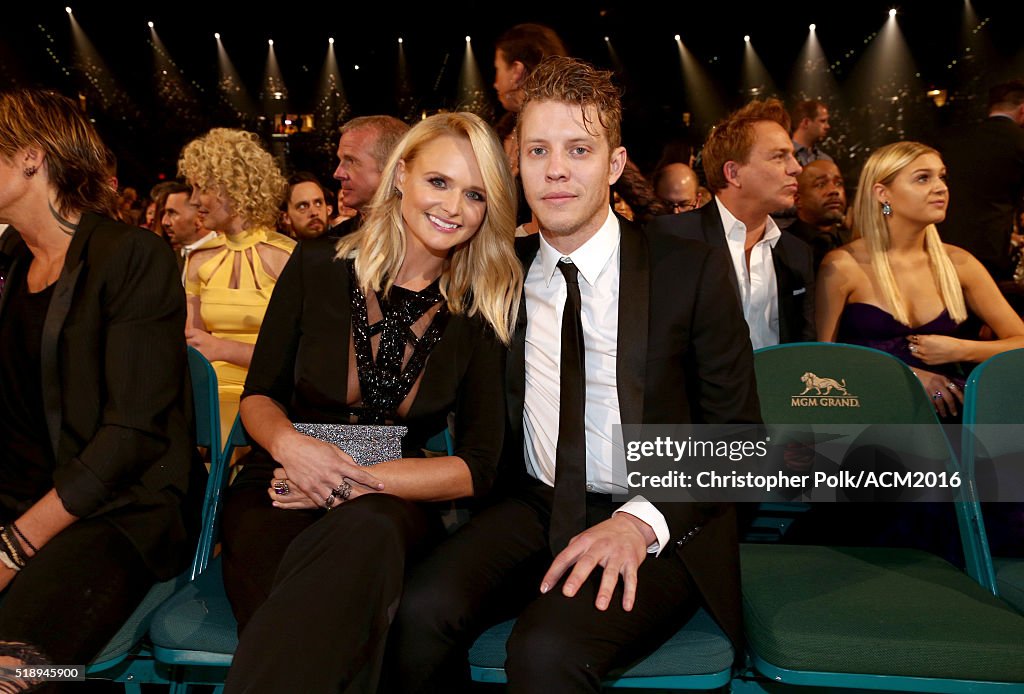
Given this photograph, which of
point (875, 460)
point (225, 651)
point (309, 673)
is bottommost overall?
point (225, 651)

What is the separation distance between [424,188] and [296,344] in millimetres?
549

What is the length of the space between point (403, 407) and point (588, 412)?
50 cm

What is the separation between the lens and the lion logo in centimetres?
235

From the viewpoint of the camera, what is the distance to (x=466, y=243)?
223 cm

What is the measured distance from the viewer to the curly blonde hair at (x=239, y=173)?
3.75m

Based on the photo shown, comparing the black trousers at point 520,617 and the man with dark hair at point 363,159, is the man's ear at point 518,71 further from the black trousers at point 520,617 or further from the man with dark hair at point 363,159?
the black trousers at point 520,617

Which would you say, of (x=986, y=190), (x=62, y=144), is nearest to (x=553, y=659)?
(x=62, y=144)

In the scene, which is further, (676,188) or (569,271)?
(676,188)

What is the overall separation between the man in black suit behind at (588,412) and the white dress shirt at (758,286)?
5.01 feet

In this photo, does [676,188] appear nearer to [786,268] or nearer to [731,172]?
[731,172]

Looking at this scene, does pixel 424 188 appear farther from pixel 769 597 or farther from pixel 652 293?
pixel 769 597

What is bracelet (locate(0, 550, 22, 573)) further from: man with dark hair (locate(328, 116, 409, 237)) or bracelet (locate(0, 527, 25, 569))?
man with dark hair (locate(328, 116, 409, 237))

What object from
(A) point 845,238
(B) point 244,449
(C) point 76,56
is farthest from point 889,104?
(C) point 76,56

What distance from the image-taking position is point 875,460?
234cm
